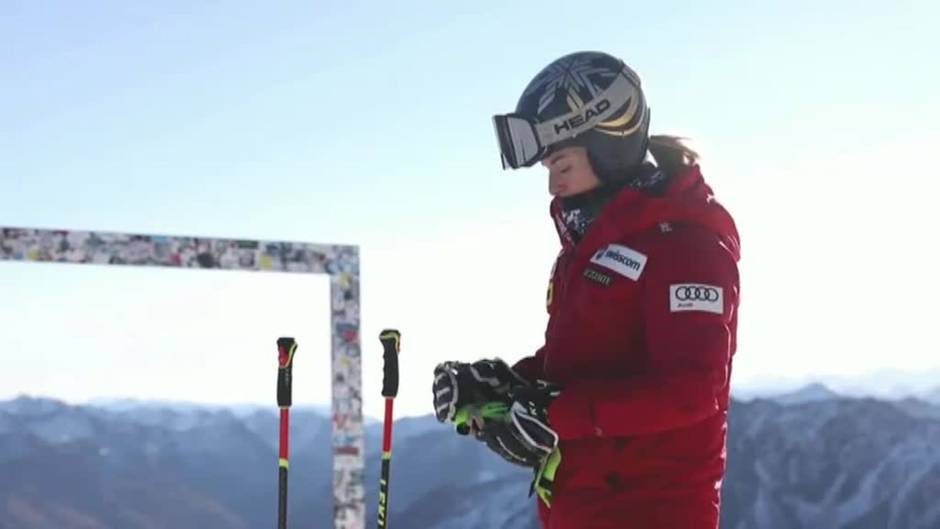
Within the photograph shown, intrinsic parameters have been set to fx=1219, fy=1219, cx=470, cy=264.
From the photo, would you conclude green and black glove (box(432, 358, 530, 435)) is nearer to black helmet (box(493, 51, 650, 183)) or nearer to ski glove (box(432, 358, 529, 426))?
ski glove (box(432, 358, 529, 426))

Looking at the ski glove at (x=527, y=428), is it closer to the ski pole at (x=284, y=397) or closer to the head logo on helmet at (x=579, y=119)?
the head logo on helmet at (x=579, y=119)

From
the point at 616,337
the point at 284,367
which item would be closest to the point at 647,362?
the point at 616,337

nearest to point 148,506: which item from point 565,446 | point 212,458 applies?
point 212,458

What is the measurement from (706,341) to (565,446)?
0.26m

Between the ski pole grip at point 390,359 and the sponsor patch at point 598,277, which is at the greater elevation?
the sponsor patch at point 598,277

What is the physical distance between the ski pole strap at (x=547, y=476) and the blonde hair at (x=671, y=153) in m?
0.41

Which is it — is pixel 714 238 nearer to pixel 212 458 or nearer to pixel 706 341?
pixel 706 341

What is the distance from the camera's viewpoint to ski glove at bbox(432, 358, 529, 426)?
5.35ft

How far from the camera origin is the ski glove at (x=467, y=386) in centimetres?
163

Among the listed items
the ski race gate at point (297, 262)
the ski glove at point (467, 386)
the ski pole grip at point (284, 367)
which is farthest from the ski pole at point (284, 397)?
the ski race gate at point (297, 262)

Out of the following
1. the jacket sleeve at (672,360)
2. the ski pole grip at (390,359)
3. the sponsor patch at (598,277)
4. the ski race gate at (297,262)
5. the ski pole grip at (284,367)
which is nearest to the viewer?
the jacket sleeve at (672,360)

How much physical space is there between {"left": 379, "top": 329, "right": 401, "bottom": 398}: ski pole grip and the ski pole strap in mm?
1089

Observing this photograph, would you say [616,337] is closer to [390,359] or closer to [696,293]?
[696,293]

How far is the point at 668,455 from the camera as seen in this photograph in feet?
5.08
